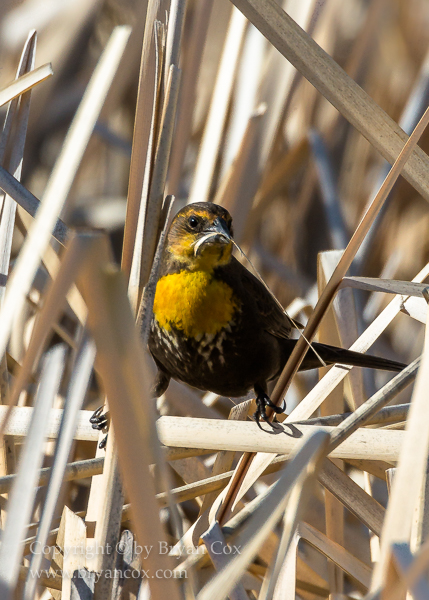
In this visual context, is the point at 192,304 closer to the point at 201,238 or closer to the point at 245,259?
A: the point at 201,238

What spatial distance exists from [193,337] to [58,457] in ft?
3.06

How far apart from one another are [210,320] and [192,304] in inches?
3.1

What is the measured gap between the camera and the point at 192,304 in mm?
1999

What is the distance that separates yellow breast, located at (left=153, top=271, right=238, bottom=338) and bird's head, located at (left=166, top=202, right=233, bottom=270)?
5 centimetres

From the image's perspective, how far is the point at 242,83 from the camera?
8.34 feet

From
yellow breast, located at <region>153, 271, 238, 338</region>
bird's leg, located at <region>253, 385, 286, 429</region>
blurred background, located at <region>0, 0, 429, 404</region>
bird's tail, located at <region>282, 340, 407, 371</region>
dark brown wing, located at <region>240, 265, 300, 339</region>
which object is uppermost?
blurred background, located at <region>0, 0, 429, 404</region>

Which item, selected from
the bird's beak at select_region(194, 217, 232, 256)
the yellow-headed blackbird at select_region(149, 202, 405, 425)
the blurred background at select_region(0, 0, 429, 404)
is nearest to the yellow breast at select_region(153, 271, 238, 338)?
the yellow-headed blackbird at select_region(149, 202, 405, 425)

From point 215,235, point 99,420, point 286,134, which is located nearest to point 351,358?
point 215,235

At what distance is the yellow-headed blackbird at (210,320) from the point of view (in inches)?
79.0

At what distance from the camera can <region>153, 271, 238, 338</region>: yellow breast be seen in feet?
6.57

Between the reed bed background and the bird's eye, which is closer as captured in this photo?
the reed bed background

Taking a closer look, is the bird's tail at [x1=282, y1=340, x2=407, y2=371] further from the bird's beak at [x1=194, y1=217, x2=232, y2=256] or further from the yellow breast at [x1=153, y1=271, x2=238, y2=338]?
the bird's beak at [x1=194, y1=217, x2=232, y2=256]

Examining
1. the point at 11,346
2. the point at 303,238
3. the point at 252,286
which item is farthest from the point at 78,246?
the point at 303,238

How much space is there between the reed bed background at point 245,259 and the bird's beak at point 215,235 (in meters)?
0.22
